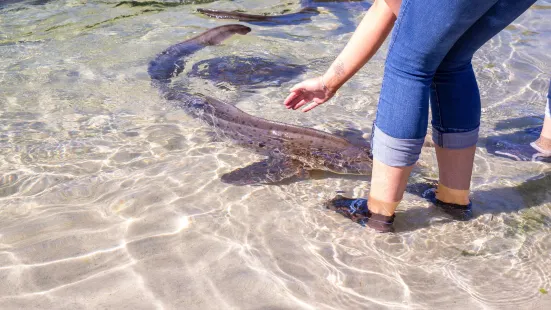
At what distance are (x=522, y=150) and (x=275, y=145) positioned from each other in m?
1.85

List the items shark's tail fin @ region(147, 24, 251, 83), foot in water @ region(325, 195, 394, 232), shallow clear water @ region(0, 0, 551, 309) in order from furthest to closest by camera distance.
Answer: shark's tail fin @ region(147, 24, 251, 83)
foot in water @ region(325, 195, 394, 232)
shallow clear water @ region(0, 0, 551, 309)

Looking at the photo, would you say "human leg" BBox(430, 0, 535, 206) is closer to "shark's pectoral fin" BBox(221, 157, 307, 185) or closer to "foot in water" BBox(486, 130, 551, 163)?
"shark's pectoral fin" BBox(221, 157, 307, 185)

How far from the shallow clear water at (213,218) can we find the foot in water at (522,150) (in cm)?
10

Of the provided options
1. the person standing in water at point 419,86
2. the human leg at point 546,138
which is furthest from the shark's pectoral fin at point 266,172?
the human leg at point 546,138

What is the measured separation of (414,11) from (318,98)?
0.79 meters

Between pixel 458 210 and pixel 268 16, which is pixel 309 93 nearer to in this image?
pixel 458 210

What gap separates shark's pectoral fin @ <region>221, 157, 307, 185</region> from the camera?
11.1 feet

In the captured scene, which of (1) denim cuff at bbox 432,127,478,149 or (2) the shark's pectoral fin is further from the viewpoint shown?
(2) the shark's pectoral fin

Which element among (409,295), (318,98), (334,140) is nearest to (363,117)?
(334,140)

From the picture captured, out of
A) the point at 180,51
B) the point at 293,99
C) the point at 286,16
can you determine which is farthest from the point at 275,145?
the point at 286,16

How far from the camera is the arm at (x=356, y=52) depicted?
2.45 m

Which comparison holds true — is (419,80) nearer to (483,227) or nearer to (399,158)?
(399,158)

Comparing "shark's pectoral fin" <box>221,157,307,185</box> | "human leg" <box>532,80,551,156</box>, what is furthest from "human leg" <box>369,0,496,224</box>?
"human leg" <box>532,80,551,156</box>

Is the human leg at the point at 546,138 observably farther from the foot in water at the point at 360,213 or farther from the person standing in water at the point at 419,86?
the foot in water at the point at 360,213
